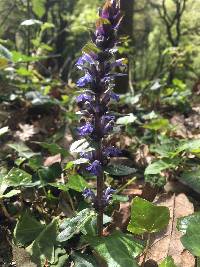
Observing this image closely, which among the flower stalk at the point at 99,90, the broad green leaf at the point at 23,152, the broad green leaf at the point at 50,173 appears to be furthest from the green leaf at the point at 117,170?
the broad green leaf at the point at 23,152

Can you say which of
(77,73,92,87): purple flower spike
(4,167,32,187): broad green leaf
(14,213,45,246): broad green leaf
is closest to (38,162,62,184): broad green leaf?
(4,167,32,187): broad green leaf

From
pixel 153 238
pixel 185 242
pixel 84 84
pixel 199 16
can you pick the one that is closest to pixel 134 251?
pixel 185 242

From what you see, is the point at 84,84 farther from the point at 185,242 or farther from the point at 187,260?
the point at 187,260

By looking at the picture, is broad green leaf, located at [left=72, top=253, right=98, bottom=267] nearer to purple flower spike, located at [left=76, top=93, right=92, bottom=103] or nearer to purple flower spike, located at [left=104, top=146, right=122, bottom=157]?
purple flower spike, located at [left=104, top=146, right=122, bottom=157]

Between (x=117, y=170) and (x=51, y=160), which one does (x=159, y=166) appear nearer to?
(x=117, y=170)

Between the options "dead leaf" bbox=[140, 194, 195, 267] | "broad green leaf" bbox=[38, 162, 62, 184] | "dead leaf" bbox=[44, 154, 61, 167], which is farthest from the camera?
"dead leaf" bbox=[44, 154, 61, 167]

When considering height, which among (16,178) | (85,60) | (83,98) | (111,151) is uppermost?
(85,60)

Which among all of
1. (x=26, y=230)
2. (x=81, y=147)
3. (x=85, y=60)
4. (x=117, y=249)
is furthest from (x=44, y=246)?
(x=85, y=60)
